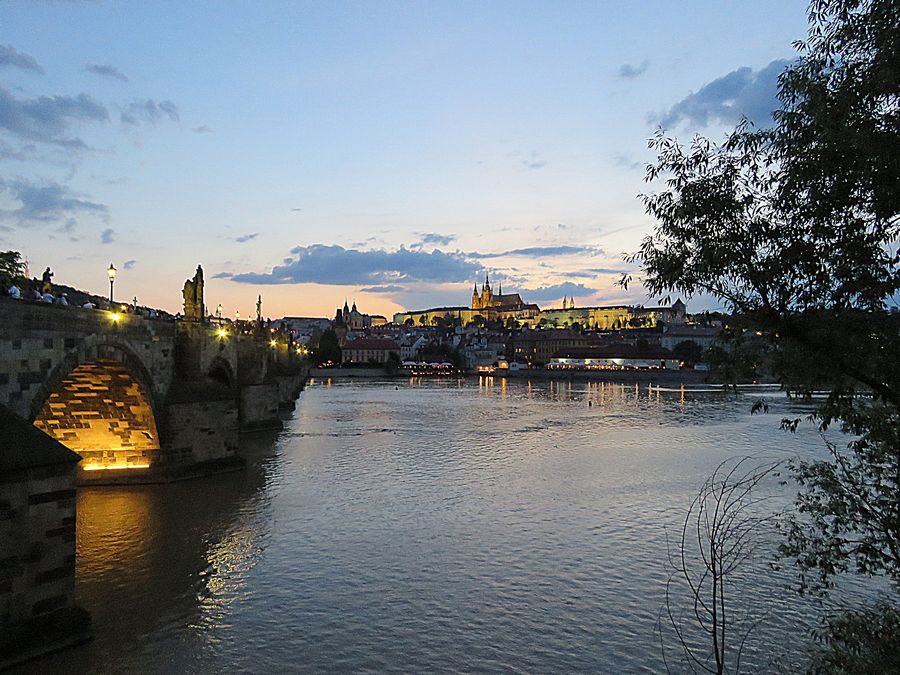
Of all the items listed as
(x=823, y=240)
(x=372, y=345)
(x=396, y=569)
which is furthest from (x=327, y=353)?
(x=823, y=240)

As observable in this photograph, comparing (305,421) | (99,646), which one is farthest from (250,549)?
(305,421)

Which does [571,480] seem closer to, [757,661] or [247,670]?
[757,661]

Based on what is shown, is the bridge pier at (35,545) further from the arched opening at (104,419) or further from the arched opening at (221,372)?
the arched opening at (221,372)

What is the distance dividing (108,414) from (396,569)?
39.2 ft

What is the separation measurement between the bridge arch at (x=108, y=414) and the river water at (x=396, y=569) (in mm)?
1587

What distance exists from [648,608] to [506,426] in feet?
104

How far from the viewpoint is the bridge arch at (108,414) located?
19312 millimetres

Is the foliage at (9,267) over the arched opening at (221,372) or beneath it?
over

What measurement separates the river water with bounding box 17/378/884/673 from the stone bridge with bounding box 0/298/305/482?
1.25 m

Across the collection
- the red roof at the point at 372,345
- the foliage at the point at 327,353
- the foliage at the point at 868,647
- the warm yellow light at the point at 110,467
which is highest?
the red roof at the point at 372,345

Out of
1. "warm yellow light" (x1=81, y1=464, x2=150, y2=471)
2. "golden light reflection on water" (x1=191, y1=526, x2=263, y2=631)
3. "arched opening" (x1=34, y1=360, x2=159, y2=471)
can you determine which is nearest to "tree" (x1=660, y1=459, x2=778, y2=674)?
"golden light reflection on water" (x1=191, y1=526, x2=263, y2=631)

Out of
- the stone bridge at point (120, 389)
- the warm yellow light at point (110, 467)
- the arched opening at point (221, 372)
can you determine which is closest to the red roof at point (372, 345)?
the arched opening at point (221, 372)

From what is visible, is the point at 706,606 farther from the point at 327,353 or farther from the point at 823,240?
the point at 327,353

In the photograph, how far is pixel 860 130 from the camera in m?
6.08
